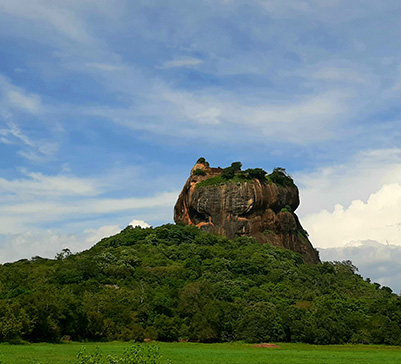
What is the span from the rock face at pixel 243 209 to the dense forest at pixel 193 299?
14.5 feet

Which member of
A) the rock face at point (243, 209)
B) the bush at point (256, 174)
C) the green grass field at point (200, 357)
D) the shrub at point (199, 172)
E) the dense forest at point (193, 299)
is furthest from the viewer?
the shrub at point (199, 172)

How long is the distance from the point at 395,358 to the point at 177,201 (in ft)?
255

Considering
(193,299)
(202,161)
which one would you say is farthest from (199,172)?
(193,299)

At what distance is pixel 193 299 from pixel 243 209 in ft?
134

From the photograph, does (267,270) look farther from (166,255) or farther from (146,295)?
(146,295)

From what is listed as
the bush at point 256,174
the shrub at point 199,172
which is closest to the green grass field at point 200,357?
Answer: the bush at point 256,174

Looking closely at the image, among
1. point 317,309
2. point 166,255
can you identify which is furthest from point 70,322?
point 166,255

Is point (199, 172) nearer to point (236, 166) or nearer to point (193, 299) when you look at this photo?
point (236, 166)

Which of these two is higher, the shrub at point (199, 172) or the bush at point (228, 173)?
the shrub at point (199, 172)

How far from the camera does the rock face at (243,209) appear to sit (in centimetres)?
10569

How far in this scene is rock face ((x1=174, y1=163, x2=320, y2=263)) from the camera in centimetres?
10569

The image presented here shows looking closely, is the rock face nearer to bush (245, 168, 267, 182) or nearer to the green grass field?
bush (245, 168, 267, 182)

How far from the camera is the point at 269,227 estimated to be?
109 m

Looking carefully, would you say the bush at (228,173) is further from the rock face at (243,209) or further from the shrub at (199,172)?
the shrub at (199,172)
